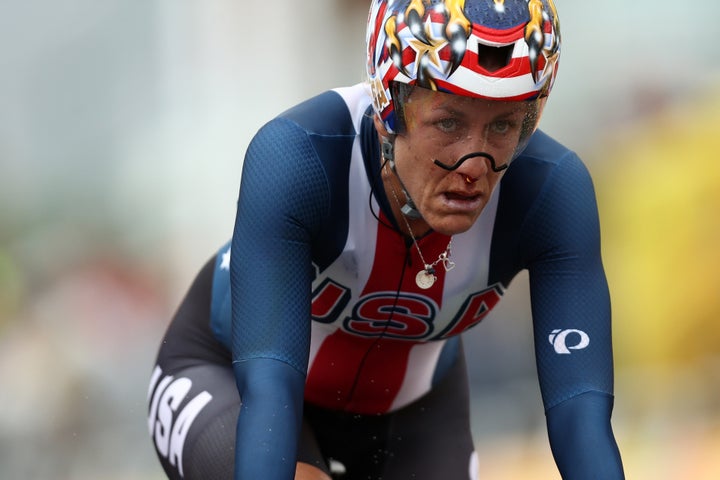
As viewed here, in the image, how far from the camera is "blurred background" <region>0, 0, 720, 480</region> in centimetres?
611

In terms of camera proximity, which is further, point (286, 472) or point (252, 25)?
point (252, 25)

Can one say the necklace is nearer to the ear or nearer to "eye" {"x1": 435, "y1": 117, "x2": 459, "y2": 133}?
the ear

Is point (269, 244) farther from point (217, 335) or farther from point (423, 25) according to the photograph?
point (217, 335)

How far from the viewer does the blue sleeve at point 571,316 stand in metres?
2.75

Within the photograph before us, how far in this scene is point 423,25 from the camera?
2.64 metres

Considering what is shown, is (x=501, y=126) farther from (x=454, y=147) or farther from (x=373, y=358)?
(x=373, y=358)

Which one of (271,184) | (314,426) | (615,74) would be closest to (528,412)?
(615,74)

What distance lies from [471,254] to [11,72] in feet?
13.3

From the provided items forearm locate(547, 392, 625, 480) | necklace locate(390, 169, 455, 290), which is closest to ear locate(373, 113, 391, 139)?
necklace locate(390, 169, 455, 290)

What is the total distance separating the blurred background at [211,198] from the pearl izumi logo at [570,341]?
3.22m

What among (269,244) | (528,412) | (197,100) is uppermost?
(269,244)

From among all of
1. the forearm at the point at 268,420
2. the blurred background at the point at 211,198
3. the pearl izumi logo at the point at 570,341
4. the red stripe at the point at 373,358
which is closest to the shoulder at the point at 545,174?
the red stripe at the point at 373,358

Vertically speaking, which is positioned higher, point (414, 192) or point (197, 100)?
point (414, 192)

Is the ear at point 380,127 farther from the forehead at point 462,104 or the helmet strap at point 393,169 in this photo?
the forehead at point 462,104
